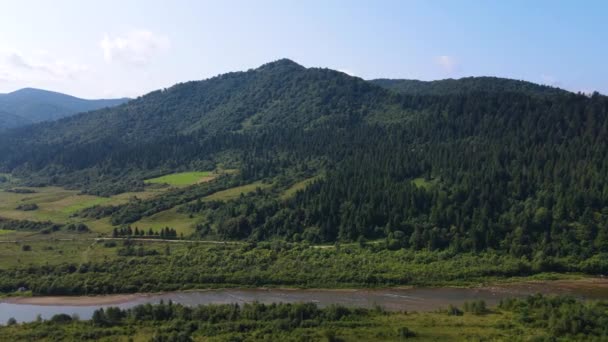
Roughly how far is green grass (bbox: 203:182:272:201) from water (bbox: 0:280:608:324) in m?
61.1

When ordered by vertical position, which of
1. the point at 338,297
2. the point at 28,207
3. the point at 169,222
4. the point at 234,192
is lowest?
the point at 338,297

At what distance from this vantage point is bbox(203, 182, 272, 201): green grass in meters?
145

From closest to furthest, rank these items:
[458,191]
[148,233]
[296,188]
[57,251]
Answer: [57,251]
[458,191]
[148,233]
[296,188]

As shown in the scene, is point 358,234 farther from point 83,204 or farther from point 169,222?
point 83,204

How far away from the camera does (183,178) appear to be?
188250 millimetres

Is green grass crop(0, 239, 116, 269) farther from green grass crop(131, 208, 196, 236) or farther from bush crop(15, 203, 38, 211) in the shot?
bush crop(15, 203, 38, 211)

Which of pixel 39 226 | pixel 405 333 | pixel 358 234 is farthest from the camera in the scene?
pixel 39 226

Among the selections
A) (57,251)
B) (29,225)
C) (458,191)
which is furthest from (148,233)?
(458,191)

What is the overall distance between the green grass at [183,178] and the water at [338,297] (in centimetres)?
9875

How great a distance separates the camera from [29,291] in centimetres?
8244

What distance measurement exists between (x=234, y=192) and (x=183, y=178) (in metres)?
43.3

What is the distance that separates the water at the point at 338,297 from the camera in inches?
2965

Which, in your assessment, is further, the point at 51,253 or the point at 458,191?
the point at 458,191

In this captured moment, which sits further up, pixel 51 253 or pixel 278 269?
pixel 51 253
